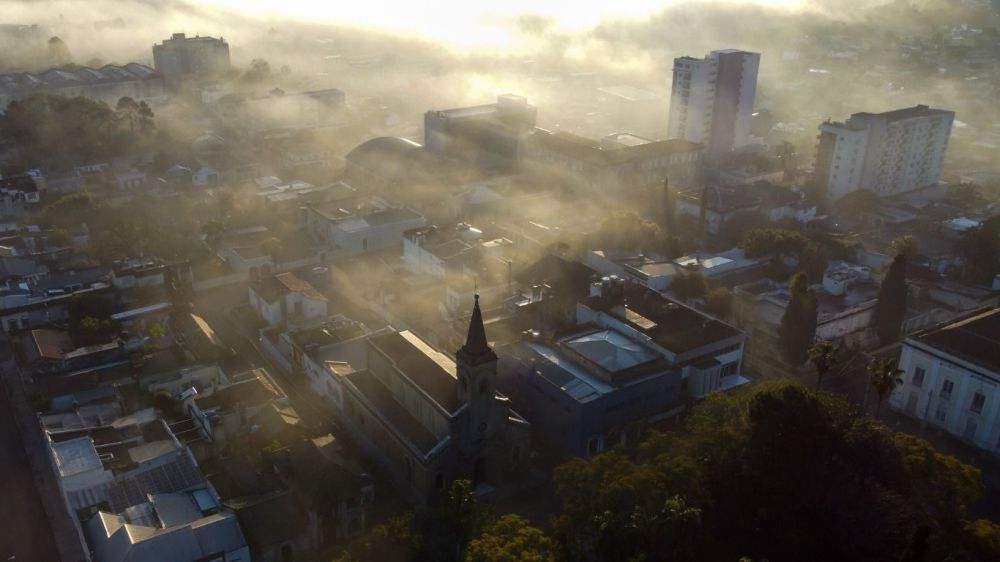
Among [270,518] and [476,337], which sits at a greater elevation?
[476,337]

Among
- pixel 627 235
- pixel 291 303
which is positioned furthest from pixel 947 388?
pixel 291 303

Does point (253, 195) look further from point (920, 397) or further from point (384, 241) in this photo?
point (920, 397)

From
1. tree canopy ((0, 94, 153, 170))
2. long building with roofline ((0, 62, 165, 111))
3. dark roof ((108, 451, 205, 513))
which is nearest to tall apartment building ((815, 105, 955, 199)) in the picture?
dark roof ((108, 451, 205, 513))

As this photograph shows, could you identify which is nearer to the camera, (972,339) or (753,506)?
(753,506)

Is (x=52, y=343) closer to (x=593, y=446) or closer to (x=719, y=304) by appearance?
(x=593, y=446)

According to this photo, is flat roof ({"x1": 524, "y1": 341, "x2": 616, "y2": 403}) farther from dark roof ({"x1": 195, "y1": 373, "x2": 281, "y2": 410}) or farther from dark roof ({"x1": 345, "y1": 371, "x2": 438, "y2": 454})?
dark roof ({"x1": 195, "y1": 373, "x2": 281, "y2": 410})

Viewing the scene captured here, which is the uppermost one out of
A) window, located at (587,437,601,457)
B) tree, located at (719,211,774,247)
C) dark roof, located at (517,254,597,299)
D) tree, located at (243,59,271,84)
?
tree, located at (243,59,271,84)

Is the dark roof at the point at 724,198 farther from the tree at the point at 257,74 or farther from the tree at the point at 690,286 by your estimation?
the tree at the point at 257,74
